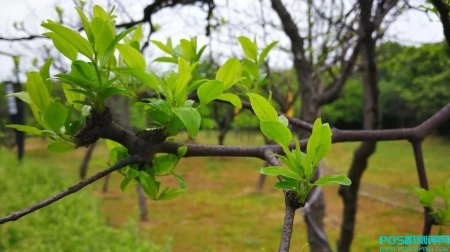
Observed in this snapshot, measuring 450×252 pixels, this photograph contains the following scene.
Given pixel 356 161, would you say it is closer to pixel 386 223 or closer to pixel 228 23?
pixel 228 23

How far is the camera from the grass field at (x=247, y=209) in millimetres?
5863

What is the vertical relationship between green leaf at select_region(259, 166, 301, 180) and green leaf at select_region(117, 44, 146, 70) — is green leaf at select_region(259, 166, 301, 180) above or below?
below

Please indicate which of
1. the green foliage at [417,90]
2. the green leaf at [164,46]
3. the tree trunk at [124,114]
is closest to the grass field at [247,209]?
the tree trunk at [124,114]

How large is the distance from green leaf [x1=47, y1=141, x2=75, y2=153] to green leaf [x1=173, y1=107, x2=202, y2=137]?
0.21 meters

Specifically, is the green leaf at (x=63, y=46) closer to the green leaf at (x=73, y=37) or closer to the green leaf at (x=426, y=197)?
the green leaf at (x=73, y=37)

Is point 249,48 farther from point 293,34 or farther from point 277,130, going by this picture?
point 293,34

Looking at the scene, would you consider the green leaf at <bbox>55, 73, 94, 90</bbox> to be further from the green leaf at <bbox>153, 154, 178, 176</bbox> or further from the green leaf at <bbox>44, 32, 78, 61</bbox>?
the green leaf at <bbox>153, 154, 178, 176</bbox>

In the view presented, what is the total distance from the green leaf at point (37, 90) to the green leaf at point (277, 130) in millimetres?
290

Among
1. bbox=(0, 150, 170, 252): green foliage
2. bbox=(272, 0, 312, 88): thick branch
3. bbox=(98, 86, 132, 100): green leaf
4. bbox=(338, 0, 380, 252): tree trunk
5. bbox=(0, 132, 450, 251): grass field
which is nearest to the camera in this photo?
bbox=(98, 86, 132, 100): green leaf

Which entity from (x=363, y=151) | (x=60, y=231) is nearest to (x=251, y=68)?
(x=363, y=151)

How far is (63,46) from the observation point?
0.45 m

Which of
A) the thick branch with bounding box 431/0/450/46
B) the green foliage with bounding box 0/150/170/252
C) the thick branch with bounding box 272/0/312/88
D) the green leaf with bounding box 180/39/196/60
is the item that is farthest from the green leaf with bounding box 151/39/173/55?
the green foliage with bounding box 0/150/170/252

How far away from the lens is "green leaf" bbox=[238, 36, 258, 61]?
75 centimetres

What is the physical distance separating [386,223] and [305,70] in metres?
5.30
